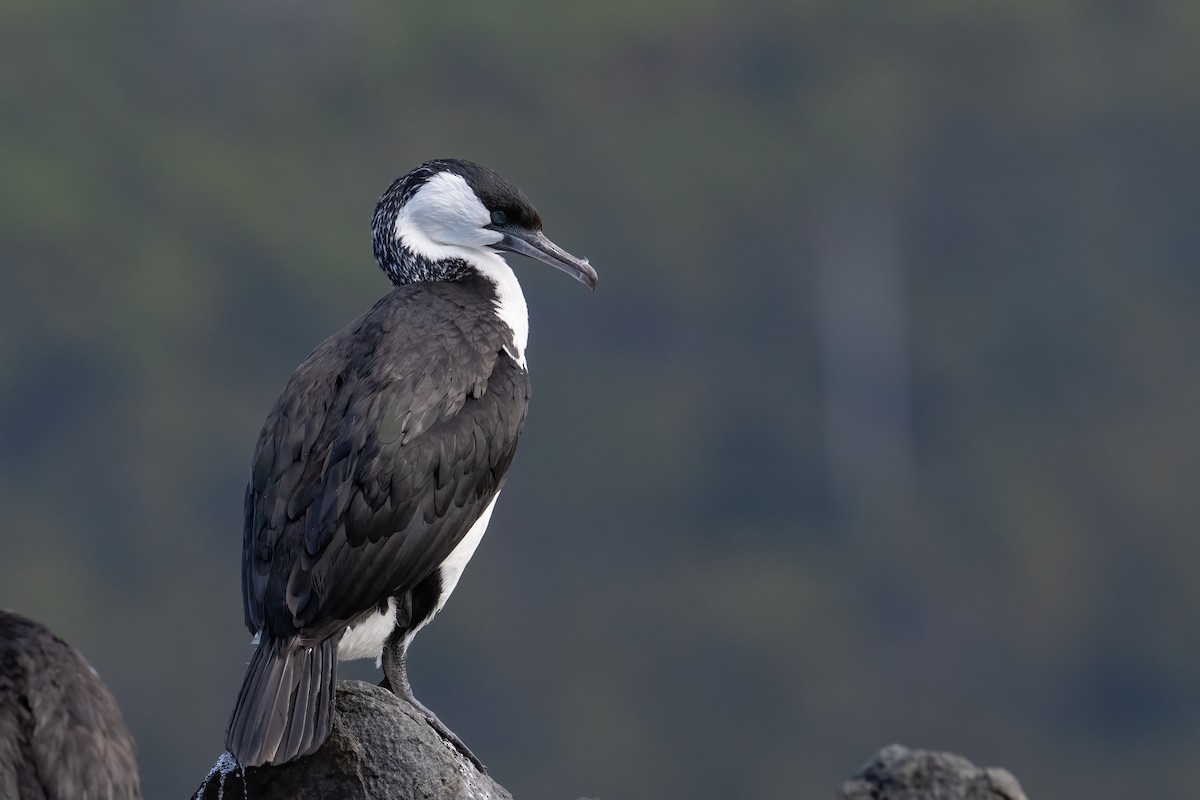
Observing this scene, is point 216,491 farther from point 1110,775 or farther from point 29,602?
point 1110,775

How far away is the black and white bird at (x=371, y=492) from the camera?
7.25 meters

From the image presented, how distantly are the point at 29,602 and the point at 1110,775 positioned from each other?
2766 cm

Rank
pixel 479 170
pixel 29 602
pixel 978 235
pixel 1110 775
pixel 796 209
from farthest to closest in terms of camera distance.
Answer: pixel 796 209, pixel 978 235, pixel 1110 775, pixel 29 602, pixel 479 170

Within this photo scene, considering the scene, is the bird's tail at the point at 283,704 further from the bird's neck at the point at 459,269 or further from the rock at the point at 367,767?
the bird's neck at the point at 459,269

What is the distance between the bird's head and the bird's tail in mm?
1811

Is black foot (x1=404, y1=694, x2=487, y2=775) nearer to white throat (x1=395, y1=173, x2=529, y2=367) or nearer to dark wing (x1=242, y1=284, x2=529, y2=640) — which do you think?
dark wing (x1=242, y1=284, x2=529, y2=640)

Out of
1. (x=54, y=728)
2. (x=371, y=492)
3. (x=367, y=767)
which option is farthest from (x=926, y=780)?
(x=54, y=728)

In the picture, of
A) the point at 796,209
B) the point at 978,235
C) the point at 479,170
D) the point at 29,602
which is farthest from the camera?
the point at 796,209

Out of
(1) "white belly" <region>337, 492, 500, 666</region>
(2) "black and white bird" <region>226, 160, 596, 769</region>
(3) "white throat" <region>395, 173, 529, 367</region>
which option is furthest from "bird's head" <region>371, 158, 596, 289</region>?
(1) "white belly" <region>337, 492, 500, 666</region>

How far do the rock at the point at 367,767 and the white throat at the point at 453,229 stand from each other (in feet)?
5.09

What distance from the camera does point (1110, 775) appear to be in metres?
65.1

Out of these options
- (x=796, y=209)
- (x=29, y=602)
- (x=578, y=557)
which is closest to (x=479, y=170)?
(x=29, y=602)

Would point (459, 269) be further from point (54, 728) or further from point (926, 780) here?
point (54, 728)

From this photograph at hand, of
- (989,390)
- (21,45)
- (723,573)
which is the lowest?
(723,573)
